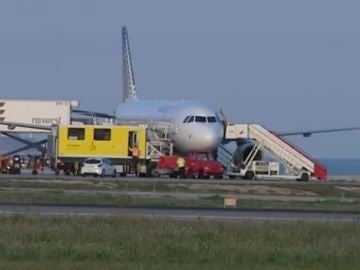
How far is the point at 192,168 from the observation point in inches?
3516

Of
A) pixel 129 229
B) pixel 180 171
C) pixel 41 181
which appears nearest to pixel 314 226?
pixel 129 229

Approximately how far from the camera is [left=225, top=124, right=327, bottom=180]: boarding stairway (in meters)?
93.9

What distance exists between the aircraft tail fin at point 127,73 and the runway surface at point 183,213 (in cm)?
7291

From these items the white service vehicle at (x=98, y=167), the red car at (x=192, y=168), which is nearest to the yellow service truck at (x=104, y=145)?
the white service vehicle at (x=98, y=167)

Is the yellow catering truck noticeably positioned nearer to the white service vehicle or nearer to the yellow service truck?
the yellow service truck

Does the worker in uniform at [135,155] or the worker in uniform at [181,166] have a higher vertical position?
the worker in uniform at [135,155]

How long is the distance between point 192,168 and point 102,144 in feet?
24.9

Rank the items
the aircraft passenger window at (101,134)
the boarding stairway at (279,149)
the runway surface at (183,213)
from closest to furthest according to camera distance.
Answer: the runway surface at (183,213)
the aircraft passenger window at (101,134)
the boarding stairway at (279,149)

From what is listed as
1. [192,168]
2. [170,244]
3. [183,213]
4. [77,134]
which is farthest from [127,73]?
[170,244]

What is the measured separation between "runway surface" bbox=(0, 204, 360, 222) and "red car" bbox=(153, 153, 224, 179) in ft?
141

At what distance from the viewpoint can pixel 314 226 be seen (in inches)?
1364

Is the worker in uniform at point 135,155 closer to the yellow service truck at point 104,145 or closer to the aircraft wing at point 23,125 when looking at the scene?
the yellow service truck at point 104,145

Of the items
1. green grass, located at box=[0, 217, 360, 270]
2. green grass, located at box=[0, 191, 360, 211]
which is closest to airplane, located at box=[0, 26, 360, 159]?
green grass, located at box=[0, 191, 360, 211]

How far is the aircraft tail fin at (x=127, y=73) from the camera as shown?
122 m
